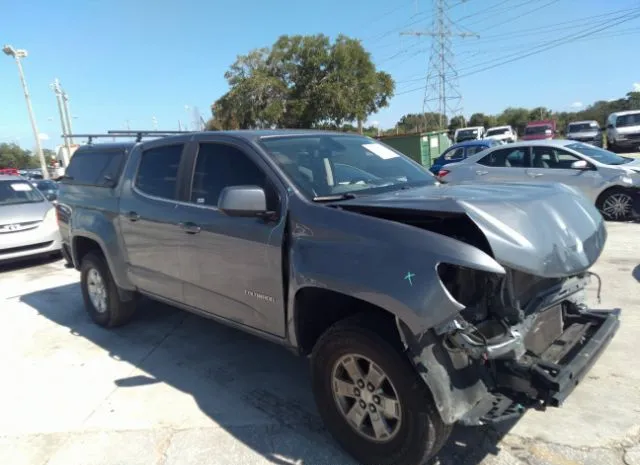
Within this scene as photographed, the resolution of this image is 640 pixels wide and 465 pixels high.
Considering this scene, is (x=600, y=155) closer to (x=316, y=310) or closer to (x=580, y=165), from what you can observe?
(x=580, y=165)

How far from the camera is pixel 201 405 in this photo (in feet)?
12.0

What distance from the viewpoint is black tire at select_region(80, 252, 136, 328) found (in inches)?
203

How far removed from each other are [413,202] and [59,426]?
9.74ft

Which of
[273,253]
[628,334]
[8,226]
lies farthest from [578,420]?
[8,226]

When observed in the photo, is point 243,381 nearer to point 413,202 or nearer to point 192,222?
point 192,222

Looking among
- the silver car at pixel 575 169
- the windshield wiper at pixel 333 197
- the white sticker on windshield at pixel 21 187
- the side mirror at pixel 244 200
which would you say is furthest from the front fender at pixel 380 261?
the white sticker on windshield at pixel 21 187

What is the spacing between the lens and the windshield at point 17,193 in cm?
956

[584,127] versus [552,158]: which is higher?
[552,158]

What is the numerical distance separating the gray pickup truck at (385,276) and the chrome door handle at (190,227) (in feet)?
0.08

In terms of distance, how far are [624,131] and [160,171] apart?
23.8m

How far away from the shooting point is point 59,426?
3520mm

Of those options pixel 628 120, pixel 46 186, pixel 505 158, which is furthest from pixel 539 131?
pixel 46 186

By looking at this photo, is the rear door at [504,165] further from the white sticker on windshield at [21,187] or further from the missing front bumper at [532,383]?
the white sticker on windshield at [21,187]

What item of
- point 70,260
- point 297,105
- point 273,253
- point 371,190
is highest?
point 297,105
